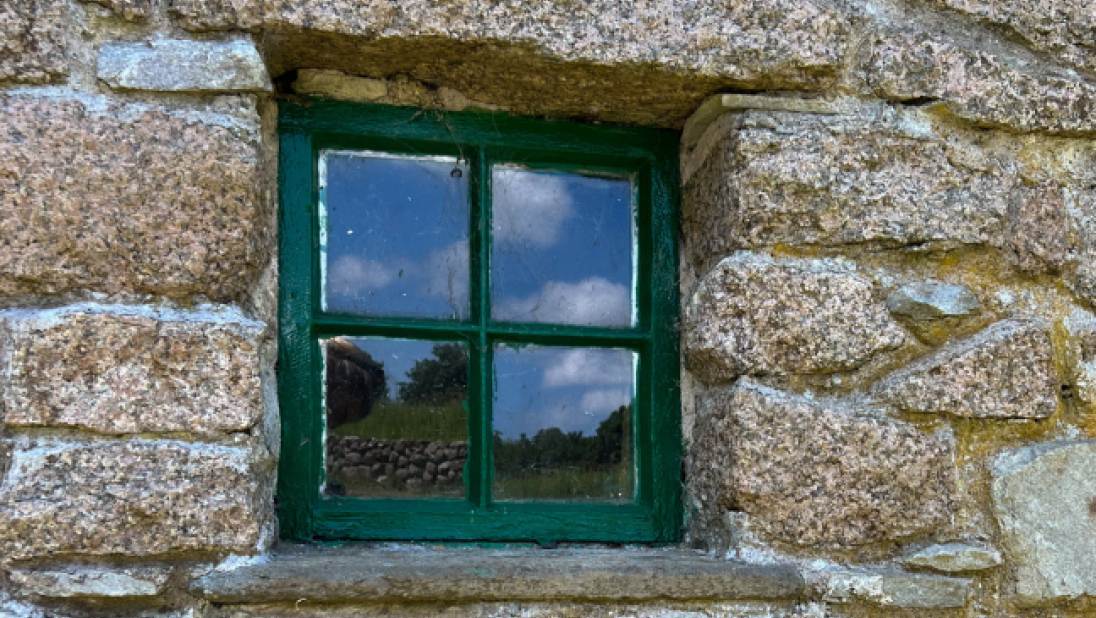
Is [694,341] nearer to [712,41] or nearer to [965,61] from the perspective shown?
[712,41]

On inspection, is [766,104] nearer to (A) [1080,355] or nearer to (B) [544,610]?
(A) [1080,355]

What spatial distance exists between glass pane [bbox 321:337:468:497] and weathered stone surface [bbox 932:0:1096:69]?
40.8 inches

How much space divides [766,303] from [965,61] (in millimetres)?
532

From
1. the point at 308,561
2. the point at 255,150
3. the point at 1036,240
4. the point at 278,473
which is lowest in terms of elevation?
the point at 308,561

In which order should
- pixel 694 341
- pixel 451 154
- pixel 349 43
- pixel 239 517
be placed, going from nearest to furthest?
pixel 239 517
pixel 349 43
pixel 694 341
pixel 451 154

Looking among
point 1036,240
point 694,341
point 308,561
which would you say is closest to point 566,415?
point 694,341

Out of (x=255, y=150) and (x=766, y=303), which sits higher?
(x=255, y=150)

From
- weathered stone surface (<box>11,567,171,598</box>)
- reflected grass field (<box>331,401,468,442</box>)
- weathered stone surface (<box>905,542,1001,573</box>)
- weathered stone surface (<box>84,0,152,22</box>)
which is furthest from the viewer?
reflected grass field (<box>331,401,468,442</box>)

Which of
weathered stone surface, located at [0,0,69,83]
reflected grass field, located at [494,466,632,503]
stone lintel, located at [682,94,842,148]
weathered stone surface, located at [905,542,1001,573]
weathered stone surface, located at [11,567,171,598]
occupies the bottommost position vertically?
weathered stone surface, located at [905,542,1001,573]

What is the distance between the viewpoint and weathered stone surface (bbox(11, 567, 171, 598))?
123 cm

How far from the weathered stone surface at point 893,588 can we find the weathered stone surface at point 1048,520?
111 mm

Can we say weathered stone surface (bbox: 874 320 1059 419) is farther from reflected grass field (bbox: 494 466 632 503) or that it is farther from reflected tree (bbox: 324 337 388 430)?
reflected tree (bbox: 324 337 388 430)

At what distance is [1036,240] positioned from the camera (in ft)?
5.09

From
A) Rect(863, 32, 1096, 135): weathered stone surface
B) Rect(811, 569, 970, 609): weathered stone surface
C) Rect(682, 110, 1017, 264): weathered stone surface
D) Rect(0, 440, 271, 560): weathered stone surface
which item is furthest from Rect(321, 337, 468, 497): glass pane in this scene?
Rect(863, 32, 1096, 135): weathered stone surface
